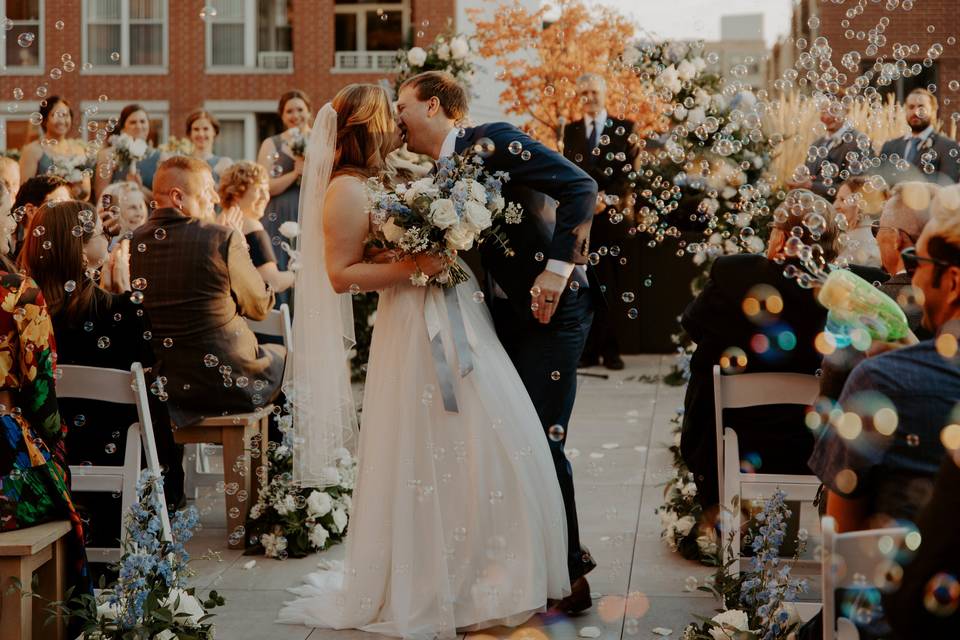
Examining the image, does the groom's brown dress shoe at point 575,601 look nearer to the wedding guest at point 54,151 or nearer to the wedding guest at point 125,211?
the wedding guest at point 125,211

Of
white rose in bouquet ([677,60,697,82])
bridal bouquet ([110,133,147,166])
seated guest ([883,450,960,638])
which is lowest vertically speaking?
seated guest ([883,450,960,638])

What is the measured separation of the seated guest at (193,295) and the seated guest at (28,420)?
157cm

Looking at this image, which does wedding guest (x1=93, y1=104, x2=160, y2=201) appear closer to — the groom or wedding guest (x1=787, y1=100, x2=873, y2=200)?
wedding guest (x1=787, y1=100, x2=873, y2=200)

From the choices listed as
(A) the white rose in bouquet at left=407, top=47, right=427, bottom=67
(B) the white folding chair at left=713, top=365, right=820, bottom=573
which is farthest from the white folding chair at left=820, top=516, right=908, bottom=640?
(A) the white rose in bouquet at left=407, top=47, right=427, bottom=67

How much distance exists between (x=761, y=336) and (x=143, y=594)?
2.28m

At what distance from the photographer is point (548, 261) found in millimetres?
4145

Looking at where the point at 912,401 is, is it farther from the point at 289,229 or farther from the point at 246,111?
the point at 246,111

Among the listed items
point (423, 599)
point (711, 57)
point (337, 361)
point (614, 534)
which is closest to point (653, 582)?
point (614, 534)

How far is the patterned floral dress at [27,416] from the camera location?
344 cm

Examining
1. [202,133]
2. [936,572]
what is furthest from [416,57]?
[936,572]

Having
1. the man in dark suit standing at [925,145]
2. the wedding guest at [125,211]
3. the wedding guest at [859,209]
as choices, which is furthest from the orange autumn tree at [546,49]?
the wedding guest at [859,209]

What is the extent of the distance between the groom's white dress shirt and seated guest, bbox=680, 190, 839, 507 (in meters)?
0.62

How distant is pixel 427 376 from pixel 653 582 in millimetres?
1315

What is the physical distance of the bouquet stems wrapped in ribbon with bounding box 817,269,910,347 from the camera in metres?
2.62
